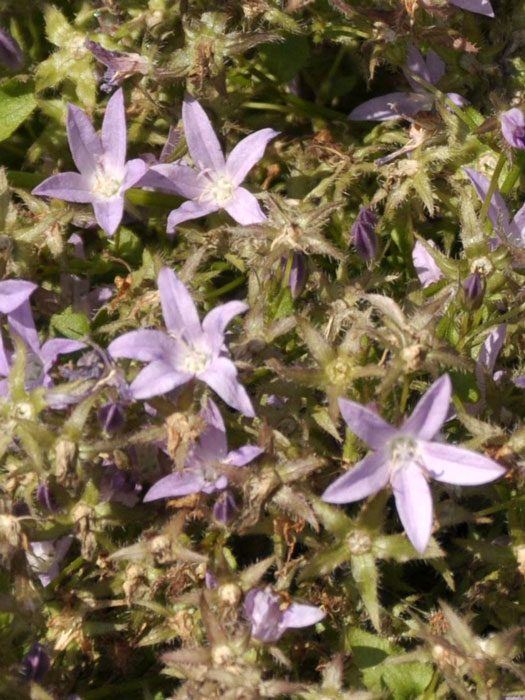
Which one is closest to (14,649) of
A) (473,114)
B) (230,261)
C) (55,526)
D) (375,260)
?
(55,526)

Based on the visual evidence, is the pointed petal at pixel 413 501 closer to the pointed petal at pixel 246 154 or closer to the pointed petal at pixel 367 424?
the pointed petal at pixel 367 424

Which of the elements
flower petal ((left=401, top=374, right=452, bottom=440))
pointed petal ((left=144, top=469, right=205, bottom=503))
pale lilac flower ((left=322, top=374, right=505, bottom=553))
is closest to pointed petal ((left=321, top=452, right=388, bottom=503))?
pale lilac flower ((left=322, top=374, right=505, bottom=553))

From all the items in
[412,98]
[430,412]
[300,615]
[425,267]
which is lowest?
[300,615]

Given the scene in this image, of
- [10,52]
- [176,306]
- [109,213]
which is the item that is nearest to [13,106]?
[10,52]

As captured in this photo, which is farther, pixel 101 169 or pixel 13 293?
pixel 101 169

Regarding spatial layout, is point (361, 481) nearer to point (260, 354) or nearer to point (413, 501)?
point (413, 501)
